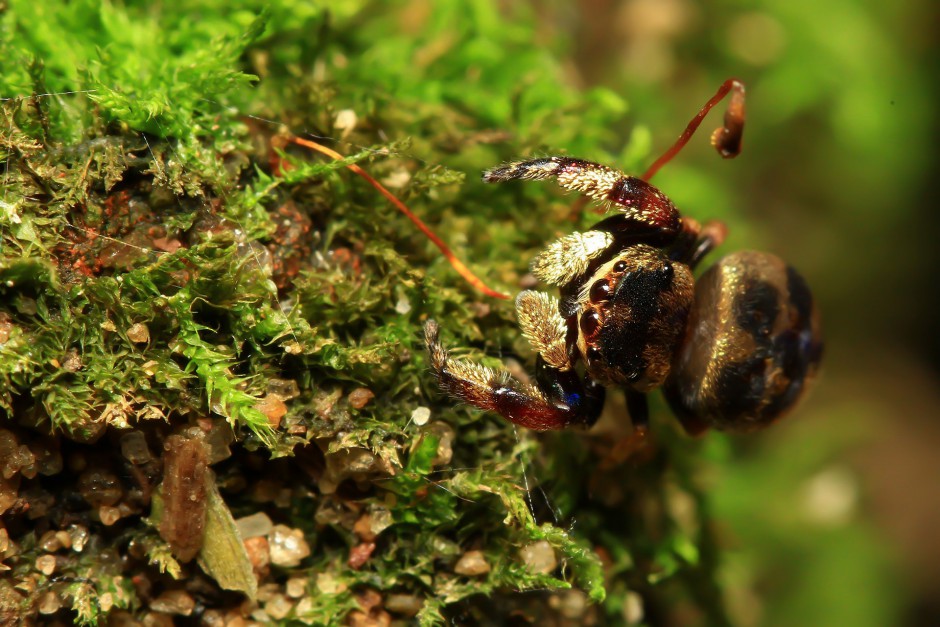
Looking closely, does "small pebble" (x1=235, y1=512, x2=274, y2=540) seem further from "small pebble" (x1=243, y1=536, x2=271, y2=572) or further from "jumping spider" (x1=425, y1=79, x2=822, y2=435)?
"jumping spider" (x1=425, y1=79, x2=822, y2=435)

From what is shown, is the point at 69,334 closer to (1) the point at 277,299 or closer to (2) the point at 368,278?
(1) the point at 277,299

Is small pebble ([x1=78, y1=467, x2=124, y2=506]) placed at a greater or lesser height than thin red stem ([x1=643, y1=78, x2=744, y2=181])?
lesser

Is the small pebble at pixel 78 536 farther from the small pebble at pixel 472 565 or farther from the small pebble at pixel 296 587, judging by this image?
the small pebble at pixel 472 565

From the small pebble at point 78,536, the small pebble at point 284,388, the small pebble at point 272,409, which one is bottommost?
the small pebble at point 78,536

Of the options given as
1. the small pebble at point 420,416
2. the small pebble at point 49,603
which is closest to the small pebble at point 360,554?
the small pebble at point 420,416

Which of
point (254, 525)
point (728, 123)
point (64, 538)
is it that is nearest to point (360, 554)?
point (254, 525)

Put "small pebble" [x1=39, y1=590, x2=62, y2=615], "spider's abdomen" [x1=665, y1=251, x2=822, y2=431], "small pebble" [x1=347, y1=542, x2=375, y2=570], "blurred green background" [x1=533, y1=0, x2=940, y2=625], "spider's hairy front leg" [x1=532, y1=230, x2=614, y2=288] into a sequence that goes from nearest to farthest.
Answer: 1. "small pebble" [x1=39, y1=590, x2=62, y2=615]
2. "small pebble" [x1=347, y1=542, x2=375, y2=570]
3. "spider's hairy front leg" [x1=532, y1=230, x2=614, y2=288]
4. "spider's abdomen" [x1=665, y1=251, x2=822, y2=431]
5. "blurred green background" [x1=533, y1=0, x2=940, y2=625]

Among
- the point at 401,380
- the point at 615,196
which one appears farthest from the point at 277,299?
the point at 615,196

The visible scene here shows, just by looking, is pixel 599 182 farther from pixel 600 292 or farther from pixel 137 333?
pixel 137 333

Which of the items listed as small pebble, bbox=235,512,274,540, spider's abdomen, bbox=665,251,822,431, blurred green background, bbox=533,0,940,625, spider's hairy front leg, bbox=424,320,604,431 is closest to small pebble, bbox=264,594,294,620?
small pebble, bbox=235,512,274,540
